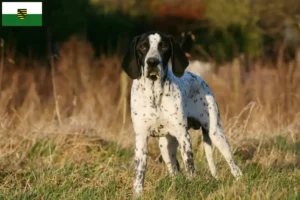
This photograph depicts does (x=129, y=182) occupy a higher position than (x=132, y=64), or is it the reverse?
(x=132, y=64)

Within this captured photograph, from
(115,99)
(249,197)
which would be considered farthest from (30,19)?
(249,197)

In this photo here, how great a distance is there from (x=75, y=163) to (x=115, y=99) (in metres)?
6.12

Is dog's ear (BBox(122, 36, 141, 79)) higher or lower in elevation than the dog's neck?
higher

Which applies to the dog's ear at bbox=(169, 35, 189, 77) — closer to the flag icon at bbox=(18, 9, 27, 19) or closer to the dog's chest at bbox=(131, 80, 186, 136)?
the dog's chest at bbox=(131, 80, 186, 136)

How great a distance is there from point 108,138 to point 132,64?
3007mm

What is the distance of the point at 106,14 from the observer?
653 inches

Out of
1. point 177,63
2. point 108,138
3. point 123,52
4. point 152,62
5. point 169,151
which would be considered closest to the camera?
point 152,62

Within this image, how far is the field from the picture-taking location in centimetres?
594

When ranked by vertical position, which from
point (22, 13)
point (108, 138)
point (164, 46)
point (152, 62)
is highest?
point (22, 13)

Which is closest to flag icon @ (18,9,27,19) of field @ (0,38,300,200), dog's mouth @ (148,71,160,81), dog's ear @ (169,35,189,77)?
field @ (0,38,300,200)

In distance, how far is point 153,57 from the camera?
6078 mm

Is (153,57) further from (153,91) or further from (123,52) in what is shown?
(123,52)

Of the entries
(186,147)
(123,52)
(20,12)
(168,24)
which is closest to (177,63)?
(186,147)

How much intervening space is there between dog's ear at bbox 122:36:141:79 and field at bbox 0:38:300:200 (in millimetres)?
874
